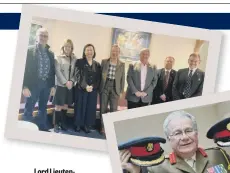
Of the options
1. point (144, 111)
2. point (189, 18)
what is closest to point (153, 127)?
point (144, 111)

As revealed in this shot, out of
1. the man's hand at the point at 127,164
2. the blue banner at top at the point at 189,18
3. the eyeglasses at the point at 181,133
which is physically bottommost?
the man's hand at the point at 127,164

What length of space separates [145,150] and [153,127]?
55 mm

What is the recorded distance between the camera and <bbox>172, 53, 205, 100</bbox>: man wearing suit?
1021 millimetres

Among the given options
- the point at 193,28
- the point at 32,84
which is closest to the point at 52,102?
the point at 32,84

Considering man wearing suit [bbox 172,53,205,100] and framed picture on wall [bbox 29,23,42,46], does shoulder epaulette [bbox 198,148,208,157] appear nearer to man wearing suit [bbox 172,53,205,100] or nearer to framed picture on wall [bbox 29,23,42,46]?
man wearing suit [bbox 172,53,205,100]

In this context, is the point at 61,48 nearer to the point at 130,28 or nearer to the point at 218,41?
the point at 130,28

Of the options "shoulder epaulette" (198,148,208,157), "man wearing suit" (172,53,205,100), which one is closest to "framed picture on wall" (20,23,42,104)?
"man wearing suit" (172,53,205,100)

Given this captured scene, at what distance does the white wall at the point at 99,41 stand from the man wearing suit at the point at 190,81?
0.04 feet

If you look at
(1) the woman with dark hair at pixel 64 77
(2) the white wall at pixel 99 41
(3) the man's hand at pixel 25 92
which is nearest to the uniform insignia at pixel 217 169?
(2) the white wall at pixel 99 41

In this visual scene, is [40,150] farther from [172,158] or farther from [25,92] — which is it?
[172,158]

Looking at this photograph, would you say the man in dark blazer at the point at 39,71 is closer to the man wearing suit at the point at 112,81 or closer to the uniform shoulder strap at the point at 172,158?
the man wearing suit at the point at 112,81

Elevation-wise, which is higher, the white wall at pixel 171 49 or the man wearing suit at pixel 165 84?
the white wall at pixel 171 49

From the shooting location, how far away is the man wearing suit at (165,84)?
3.39 feet

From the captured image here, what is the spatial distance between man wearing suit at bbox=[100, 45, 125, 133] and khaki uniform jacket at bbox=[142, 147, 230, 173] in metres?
0.16
